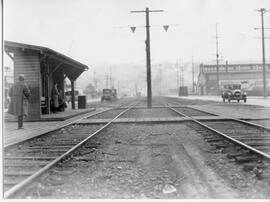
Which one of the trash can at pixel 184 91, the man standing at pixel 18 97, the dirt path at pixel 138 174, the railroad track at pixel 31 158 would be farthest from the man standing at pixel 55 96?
the trash can at pixel 184 91

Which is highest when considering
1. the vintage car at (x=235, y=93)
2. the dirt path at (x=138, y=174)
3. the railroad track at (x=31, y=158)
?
the vintage car at (x=235, y=93)

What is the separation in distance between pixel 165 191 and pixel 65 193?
120 centimetres

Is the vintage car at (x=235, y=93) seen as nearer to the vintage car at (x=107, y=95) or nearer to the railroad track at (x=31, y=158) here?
the vintage car at (x=107, y=95)

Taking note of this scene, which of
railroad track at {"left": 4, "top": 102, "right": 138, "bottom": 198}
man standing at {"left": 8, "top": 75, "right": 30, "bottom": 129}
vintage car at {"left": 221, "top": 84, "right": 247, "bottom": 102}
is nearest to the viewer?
railroad track at {"left": 4, "top": 102, "right": 138, "bottom": 198}

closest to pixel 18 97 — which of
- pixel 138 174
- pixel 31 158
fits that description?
pixel 31 158

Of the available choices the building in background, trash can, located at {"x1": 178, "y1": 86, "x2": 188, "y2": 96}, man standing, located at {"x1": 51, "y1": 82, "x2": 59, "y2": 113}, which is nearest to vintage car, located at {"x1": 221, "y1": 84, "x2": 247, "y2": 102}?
man standing, located at {"x1": 51, "y1": 82, "x2": 59, "y2": 113}

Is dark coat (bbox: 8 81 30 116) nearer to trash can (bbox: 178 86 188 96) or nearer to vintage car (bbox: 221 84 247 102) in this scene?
vintage car (bbox: 221 84 247 102)

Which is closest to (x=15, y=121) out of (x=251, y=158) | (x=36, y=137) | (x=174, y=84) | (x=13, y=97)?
(x=13, y=97)

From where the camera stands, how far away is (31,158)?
6207 millimetres

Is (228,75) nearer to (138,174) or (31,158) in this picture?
(31,158)

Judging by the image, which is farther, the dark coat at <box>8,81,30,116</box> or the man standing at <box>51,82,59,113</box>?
the man standing at <box>51,82,59,113</box>

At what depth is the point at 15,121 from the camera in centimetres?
1414

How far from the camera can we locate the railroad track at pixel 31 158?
4.38m

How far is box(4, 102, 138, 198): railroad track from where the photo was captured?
14.4 ft
